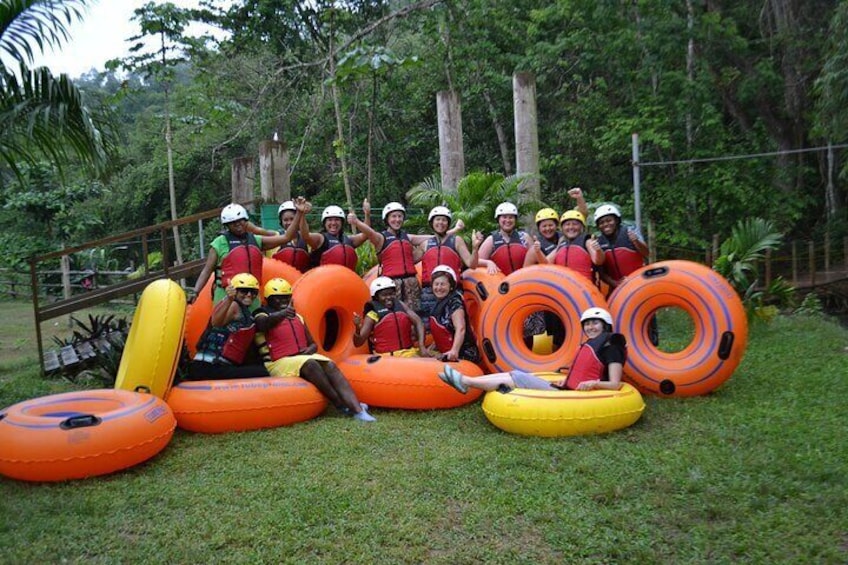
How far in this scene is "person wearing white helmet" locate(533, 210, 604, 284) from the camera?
21.1 feet

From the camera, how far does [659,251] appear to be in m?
13.8

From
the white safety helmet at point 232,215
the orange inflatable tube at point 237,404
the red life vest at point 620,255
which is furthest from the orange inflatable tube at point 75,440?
the red life vest at point 620,255

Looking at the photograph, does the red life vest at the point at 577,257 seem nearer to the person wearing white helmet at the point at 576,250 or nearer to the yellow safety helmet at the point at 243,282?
the person wearing white helmet at the point at 576,250

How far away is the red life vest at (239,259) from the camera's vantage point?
6.18 m

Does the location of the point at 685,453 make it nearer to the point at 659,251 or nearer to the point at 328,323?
the point at 328,323

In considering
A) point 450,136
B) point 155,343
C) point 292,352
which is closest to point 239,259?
point 292,352

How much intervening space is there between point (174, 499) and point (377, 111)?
14.0 meters

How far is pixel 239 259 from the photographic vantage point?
20.3 ft

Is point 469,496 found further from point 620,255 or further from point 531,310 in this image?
point 620,255

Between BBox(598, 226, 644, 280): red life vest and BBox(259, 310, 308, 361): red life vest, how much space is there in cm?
298

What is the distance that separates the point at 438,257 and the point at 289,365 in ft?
6.53

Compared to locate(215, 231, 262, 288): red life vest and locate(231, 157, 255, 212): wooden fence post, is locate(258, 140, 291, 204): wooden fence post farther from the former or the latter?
locate(215, 231, 262, 288): red life vest

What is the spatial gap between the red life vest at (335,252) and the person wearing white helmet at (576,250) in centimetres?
196

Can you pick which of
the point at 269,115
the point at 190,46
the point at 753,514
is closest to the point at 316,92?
the point at 269,115
